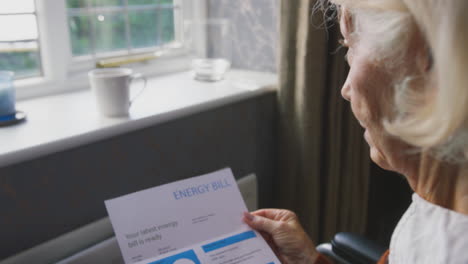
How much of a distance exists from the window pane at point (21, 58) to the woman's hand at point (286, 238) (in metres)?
0.81

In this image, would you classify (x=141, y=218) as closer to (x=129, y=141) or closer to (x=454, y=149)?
(x=129, y=141)

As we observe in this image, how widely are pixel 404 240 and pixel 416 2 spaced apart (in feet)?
→ 1.36

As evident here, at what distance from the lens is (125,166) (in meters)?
1.14

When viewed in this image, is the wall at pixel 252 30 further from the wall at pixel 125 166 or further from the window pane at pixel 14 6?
the window pane at pixel 14 6

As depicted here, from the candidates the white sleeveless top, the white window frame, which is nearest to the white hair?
the white sleeveless top

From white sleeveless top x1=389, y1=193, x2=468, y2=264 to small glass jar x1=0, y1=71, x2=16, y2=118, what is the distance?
0.87 metres

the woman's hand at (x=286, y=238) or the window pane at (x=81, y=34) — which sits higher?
the window pane at (x=81, y=34)

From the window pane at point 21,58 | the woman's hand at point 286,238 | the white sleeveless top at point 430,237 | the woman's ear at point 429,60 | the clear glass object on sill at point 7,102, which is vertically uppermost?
the woman's ear at point 429,60

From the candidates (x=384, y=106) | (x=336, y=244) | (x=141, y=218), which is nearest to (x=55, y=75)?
(x=141, y=218)

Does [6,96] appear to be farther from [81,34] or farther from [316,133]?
[316,133]

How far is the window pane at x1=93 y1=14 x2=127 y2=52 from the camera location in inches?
59.5

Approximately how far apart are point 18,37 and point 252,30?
2.41ft

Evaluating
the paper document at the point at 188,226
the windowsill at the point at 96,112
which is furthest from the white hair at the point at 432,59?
the windowsill at the point at 96,112

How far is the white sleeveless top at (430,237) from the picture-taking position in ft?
2.07
